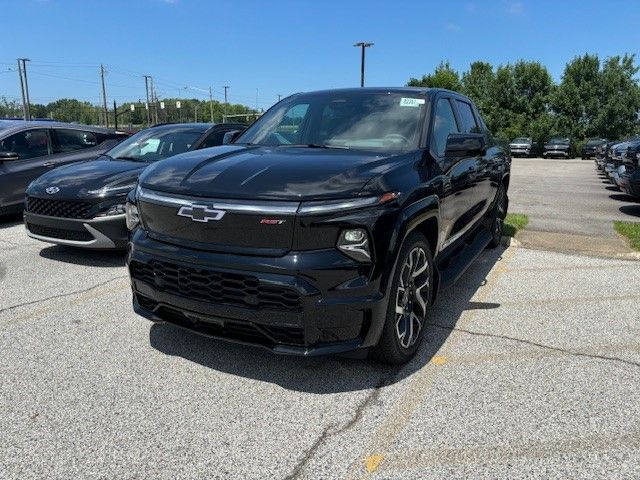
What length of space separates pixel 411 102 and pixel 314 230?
1.83 metres

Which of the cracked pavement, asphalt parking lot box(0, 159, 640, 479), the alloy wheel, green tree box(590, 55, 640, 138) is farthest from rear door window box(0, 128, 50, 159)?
green tree box(590, 55, 640, 138)

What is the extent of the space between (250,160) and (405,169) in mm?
971

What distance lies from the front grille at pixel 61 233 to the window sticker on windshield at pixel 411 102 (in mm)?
3570

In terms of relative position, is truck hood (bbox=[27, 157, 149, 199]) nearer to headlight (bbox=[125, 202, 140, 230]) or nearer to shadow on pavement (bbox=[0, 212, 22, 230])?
headlight (bbox=[125, 202, 140, 230])

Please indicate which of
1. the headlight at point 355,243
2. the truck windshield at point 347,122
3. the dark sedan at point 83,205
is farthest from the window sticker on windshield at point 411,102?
the dark sedan at point 83,205

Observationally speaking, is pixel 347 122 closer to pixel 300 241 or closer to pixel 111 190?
pixel 300 241

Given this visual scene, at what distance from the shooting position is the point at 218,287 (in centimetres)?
297

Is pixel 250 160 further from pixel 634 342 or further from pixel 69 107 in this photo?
pixel 69 107

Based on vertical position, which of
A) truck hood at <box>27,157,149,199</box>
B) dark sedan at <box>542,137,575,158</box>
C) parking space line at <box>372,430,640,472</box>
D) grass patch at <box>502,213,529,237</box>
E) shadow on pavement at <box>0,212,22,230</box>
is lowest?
dark sedan at <box>542,137,575,158</box>

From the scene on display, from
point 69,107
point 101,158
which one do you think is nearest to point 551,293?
point 101,158

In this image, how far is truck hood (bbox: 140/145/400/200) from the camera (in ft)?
9.59

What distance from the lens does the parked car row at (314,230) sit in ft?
9.36

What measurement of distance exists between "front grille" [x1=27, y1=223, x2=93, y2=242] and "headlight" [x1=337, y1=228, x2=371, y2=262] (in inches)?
150

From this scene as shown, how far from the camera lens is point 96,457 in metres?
2.51
